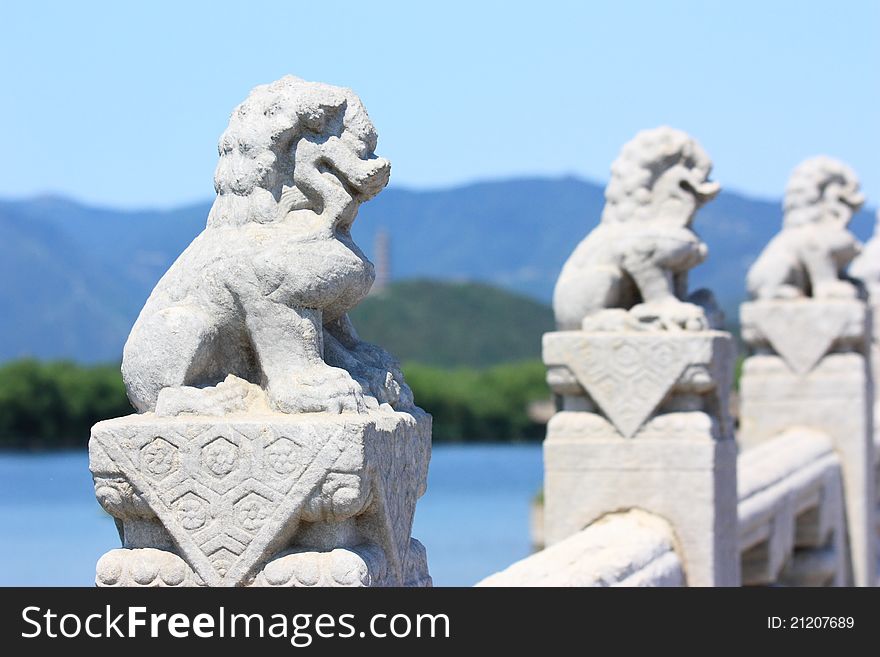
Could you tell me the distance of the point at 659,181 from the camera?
767cm

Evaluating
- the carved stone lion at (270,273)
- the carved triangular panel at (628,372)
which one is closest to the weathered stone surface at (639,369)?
the carved triangular panel at (628,372)

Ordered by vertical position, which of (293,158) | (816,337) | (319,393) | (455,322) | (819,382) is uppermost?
(455,322)

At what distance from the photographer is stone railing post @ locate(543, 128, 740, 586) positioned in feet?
23.3

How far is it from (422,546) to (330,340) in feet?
2.03

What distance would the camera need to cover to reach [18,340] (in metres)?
137

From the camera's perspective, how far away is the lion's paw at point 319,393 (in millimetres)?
3949

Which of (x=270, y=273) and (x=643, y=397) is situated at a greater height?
(x=643, y=397)

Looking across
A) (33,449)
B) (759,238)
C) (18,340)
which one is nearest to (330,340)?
(33,449)

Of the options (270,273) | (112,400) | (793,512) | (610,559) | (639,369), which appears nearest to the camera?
(270,273)

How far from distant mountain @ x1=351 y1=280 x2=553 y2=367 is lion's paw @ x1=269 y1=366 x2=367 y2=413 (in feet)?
289

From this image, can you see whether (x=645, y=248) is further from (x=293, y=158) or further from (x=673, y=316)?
(x=293, y=158)

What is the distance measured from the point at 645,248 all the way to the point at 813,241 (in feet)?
10.5

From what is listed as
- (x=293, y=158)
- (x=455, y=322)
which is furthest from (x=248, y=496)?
(x=455, y=322)

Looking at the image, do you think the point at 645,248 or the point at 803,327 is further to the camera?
the point at 803,327
